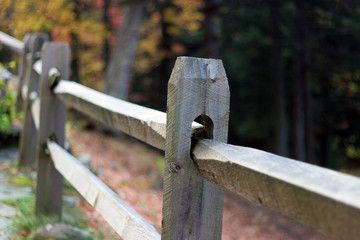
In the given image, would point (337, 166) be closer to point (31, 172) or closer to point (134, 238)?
point (31, 172)

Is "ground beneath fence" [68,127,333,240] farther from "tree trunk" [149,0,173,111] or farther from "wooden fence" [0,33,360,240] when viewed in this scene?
"tree trunk" [149,0,173,111]

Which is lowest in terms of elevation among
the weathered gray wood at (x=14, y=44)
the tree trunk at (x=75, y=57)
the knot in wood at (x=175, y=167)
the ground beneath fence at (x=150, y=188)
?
the ground beneath fence at (x=150, y=188)

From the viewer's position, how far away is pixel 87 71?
2150 cm

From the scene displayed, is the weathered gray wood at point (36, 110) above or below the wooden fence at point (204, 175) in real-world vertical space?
below

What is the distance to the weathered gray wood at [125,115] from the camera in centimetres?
217

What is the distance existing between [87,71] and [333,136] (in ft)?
42.0

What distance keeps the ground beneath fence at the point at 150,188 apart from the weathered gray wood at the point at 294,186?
5.59 meters

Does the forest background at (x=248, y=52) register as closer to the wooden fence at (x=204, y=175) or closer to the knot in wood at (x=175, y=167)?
the wooden fence at (x=204, y=175)

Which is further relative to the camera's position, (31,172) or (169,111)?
(31,172)

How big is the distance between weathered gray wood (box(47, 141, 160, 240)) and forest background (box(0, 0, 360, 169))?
831cm

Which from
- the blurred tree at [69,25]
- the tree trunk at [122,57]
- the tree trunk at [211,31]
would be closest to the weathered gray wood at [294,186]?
the tree trunk at [122,57]

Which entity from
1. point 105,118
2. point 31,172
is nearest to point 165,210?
point 105,118

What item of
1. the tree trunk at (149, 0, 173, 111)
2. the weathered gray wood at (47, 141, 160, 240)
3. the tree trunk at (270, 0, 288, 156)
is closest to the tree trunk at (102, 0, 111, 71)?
the tree trunk at (149, 0, 173, 111)

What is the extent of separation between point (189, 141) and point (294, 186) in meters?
0.67
